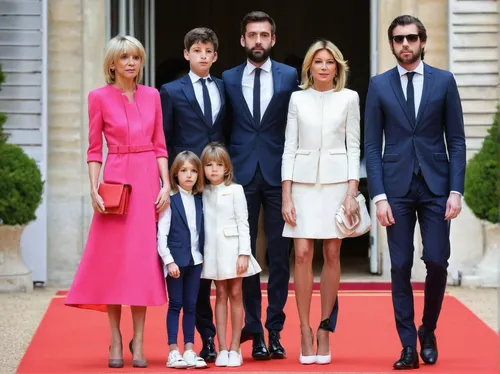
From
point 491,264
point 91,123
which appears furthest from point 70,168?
point 91,123

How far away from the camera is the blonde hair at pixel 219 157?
6492mm

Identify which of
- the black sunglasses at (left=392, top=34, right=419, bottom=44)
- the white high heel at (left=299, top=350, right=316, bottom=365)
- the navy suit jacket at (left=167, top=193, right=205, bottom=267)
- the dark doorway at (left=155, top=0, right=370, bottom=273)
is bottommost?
the white high heel at (left=299, top=350, right=316, bottom=365)

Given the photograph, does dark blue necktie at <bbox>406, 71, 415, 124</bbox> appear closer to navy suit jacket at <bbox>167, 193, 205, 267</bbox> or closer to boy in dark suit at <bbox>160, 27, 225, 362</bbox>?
boy in dark suit at <bbox>160, 27, 225, 362</bbox>

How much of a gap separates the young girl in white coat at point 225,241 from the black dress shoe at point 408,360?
0.78 meters

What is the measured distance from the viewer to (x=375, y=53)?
11156 millimetres

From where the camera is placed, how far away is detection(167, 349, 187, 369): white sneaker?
20.7 feet

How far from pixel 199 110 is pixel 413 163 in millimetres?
1121

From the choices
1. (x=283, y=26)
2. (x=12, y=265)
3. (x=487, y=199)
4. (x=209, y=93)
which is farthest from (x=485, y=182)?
(x=283, y=26)

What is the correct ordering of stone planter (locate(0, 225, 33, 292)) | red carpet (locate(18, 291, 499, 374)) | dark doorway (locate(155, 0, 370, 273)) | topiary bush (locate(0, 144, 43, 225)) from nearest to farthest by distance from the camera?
red carpet (locate(18, 291, 499, 374)) < topiary bush (locate(0, 144, 43, 225)) < stone planter (locate(0, 225, 33, 292)) < dark doorway (locate(155, 0, 370, 273))

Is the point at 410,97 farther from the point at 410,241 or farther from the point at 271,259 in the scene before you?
the point at 271,259

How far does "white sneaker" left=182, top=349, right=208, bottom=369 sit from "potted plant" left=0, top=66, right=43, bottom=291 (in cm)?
411

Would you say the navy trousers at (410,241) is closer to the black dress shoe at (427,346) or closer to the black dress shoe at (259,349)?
the black dress shoe at (427,346)

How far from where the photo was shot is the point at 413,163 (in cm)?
648

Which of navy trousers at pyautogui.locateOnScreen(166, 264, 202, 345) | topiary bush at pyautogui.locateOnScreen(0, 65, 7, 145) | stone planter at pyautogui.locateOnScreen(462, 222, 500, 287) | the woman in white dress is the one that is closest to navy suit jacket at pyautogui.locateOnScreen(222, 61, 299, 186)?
the woman in white dress
